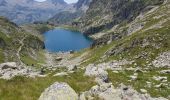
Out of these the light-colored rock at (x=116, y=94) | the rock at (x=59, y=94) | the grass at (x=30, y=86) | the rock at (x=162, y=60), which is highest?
the rock at (x=162, y=60)

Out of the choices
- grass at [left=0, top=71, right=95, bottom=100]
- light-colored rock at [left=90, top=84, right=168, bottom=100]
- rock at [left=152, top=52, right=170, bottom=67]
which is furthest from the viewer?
rock at [left=152, top=52, right=170, bottom=67]

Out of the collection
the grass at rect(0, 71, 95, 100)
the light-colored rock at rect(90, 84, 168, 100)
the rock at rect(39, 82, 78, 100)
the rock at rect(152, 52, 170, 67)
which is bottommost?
the light-colored rock at rect(90, 84, 168, 100)

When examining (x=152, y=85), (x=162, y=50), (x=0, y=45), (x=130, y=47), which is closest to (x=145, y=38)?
(x=130, y=47)

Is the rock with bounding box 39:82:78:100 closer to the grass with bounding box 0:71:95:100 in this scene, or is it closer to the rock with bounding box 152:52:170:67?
the grass with bounding box 0:71:95:100

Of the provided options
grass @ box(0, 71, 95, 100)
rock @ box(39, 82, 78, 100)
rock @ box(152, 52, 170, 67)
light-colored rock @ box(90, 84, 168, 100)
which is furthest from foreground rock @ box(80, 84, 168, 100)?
rock @ box(152, 52, 170, 67)

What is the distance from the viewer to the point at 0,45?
441 feet

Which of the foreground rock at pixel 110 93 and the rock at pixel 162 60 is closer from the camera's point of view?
the foreground rock at pixel 110 93

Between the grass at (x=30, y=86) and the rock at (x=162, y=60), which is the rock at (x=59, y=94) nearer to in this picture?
the grass at (x=30, y=86)

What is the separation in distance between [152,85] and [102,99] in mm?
11539

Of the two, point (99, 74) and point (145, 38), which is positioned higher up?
point (145, 38)

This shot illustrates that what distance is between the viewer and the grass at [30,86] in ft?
71.8

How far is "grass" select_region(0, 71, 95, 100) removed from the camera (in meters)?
21.9

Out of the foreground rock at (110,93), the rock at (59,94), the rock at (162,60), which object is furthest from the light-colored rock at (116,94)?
the rock at (162,60)

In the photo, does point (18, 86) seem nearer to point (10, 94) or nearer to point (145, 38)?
point (10, 94)
